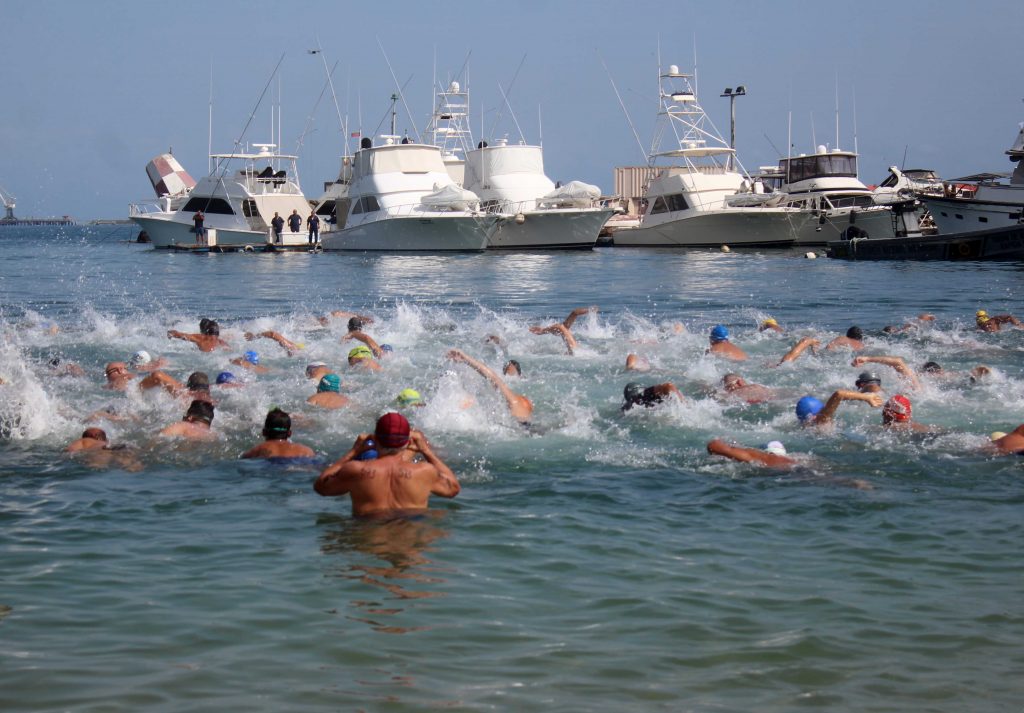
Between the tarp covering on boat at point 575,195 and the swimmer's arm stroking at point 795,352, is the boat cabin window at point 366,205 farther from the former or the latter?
the swimmer's arm stroking at point 795,352

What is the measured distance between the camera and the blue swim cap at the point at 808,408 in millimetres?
11336

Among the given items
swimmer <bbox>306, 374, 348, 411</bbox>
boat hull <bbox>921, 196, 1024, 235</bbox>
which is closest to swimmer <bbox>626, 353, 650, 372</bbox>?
swimmer <bbox>306, 374, 348, 411</bbox>

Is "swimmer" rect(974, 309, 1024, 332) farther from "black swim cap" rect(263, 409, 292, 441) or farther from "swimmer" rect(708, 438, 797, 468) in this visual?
"black swim cap" rect(263, 409, 292, 441)

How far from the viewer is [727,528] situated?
8.23 metres

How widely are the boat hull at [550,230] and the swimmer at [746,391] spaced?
36.1 meters

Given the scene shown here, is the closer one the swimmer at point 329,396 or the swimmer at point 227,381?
the swimmer at point 329,396

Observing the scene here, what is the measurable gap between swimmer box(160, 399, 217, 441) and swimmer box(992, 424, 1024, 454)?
7743 millimetres

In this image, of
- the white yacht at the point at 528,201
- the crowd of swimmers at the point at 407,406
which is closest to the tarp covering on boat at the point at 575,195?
the white yacht at the point at 528,201

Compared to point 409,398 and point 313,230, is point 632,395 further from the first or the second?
point 313,230

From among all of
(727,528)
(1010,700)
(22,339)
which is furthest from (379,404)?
(22,339)

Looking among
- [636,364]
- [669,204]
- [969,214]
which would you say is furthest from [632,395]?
[669,204]

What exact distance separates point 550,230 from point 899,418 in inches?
1570

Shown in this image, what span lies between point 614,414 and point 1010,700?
23.6 ft

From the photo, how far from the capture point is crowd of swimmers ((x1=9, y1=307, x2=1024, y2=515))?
27.1 feet
